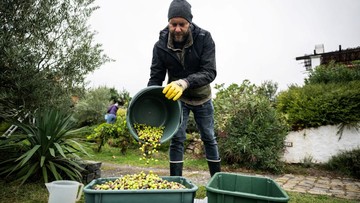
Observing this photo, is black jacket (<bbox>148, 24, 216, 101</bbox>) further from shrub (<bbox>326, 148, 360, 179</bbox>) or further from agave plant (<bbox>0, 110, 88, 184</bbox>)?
shrub (<bbox>326, 148, 360, 179</bbox>)

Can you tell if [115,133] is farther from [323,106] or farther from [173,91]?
[173,91]

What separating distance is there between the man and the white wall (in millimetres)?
4847

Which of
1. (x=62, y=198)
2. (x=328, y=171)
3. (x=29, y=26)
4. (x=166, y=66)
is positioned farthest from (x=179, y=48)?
(x=328, y=171)

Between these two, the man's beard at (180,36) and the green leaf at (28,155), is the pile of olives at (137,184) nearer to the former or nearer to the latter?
the man's beard at (180,36)

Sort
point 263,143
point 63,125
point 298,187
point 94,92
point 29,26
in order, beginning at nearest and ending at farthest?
point 29,26
point 63,125
point 298,187
point 263,143
point 94,92

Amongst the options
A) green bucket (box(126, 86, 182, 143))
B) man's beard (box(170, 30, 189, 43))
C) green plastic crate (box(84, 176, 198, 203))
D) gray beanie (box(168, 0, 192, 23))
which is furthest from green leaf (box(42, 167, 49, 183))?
gray beanie (box(168, 0, 192, 23))

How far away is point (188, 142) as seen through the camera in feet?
27.0

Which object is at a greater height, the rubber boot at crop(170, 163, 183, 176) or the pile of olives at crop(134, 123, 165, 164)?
the pile of olives at crop(134, 123, 165, 164)

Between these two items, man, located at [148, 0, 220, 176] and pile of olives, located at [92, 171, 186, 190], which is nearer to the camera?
pile of olives, located at [92, 171, 186, 190]

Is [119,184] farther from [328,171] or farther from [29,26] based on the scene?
[328,171]

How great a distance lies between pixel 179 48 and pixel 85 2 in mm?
2454

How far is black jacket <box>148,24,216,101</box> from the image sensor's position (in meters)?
2.75

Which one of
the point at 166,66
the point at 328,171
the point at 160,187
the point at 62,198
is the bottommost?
the point at 328,171

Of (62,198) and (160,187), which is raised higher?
(160,187)
